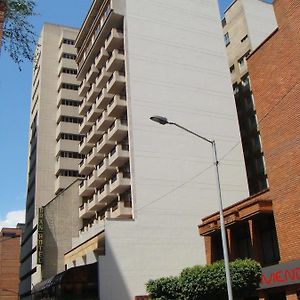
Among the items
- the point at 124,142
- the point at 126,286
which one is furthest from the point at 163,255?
the point at 124,142

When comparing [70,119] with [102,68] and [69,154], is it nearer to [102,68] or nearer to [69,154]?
[69,154]

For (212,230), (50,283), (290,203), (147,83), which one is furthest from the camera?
(147,83)

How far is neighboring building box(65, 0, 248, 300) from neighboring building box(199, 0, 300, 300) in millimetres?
11281

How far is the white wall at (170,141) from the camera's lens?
3838cm

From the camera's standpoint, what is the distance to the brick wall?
2362 centimetres

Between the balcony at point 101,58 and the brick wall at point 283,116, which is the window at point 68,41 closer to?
the balcony at point 101,58

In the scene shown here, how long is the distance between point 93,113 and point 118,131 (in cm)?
931

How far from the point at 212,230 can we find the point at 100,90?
27388 mm

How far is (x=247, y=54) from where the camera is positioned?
5844cm

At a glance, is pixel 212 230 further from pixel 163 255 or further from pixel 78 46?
pixel 78 46

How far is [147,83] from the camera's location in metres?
45.1

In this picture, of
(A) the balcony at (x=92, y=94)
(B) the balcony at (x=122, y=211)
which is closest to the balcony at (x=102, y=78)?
(A) the balcony at (x=92, y=94)

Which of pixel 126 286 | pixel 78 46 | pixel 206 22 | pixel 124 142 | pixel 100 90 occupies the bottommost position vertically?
pixel 126 286

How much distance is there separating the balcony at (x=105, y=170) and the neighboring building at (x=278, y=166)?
63.4ft
